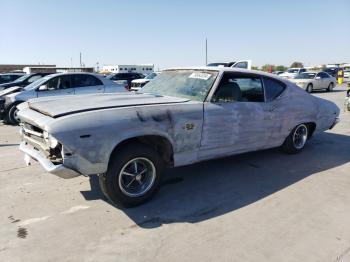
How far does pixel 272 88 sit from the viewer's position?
18.6 ft

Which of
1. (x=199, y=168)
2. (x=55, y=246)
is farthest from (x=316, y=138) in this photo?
(x=55, y=246)

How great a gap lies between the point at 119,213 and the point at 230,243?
129cm

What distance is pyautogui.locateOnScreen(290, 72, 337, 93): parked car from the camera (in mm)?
22712

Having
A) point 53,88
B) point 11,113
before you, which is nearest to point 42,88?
point 53,88

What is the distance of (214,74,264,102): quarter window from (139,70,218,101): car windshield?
190 mm

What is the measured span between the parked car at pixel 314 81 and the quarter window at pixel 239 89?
1840 centimetres

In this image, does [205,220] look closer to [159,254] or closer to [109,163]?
[159,254]

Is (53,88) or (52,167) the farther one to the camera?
(53,88)

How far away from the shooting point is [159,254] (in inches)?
121

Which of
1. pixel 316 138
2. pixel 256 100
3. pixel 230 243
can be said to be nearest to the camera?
pixel 230 243

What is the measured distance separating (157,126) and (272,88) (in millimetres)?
2496

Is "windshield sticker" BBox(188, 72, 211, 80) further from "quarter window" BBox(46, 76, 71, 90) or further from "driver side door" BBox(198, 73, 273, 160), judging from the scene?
"quarter window" BBox(46, 76, 71, 90)

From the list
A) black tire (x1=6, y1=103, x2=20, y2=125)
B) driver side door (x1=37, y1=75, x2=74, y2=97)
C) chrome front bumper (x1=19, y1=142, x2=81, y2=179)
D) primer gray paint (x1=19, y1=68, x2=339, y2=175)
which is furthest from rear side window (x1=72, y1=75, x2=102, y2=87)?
chrome front bumper (x1=19, y1=142, x2=81, y2=179)

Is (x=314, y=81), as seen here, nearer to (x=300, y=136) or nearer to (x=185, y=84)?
(x=300, y=136)
